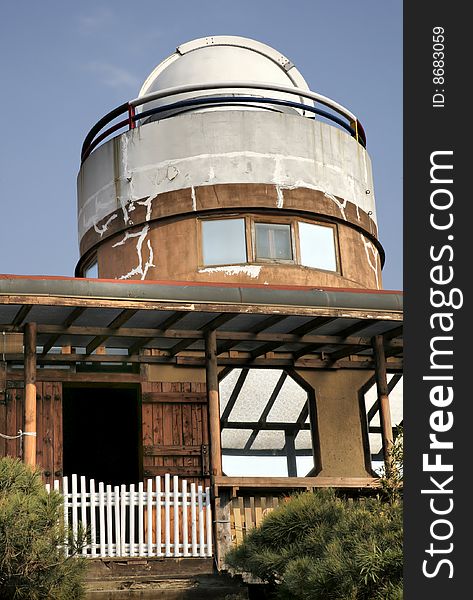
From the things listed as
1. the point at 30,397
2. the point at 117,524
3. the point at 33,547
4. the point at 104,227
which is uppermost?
the point at 104,227

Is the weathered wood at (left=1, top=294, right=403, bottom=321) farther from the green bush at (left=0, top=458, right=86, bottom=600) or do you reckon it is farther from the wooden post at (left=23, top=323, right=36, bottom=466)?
the green bush at (left=0, top=458, right=86, bottom=600)

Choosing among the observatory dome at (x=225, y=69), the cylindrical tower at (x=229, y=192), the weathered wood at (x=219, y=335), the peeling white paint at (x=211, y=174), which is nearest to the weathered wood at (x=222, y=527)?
the weathered wood at (x=219, y=335)

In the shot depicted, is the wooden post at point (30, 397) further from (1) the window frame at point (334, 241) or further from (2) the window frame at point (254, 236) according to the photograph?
(1) the window frame at point (334, 241)

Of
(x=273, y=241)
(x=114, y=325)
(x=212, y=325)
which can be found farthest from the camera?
(x=273, y=241)

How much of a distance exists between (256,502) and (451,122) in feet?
26.2

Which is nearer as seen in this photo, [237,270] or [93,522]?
[93,522]

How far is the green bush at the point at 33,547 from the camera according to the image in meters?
9.94

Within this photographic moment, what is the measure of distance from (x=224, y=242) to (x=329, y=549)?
879cm

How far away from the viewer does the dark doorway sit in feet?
70.5

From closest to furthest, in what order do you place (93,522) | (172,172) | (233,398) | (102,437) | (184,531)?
(93,522)
(184,531)
(233,398)
(172,172)
(102,437)

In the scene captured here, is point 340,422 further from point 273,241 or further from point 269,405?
point 273,241

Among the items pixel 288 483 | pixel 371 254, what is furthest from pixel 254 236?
pixel 288 483

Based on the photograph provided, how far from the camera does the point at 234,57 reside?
68.0 feet

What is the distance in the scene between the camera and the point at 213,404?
14.3 meters
